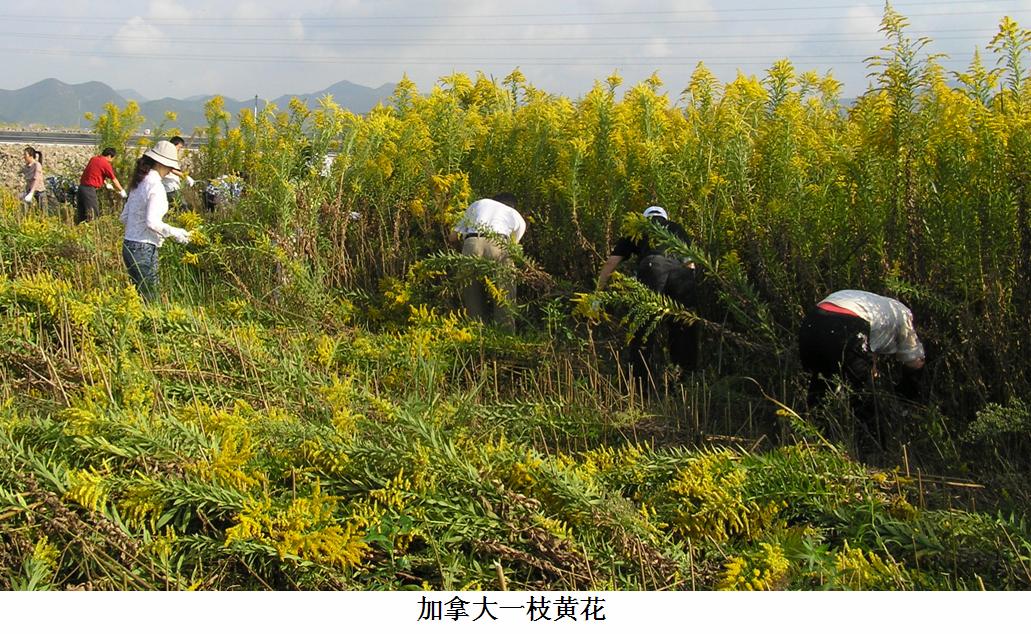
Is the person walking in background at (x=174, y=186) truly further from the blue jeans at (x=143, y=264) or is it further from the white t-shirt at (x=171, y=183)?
the blue jeans at (x=143, y=264)

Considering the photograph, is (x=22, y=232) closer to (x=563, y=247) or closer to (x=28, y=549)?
(x=563, y=247)

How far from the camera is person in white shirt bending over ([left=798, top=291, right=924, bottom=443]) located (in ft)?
13.9

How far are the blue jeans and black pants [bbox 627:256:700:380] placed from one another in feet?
11.7

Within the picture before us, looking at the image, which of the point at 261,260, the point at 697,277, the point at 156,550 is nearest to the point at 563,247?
the point at 697,277

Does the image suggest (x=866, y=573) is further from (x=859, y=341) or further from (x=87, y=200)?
(x=87, y=200)

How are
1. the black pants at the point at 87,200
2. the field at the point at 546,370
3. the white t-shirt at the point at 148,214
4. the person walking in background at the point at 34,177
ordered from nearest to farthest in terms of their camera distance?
the field at the point at 546,370 < the white t-shirt at the point at 148,214 < the black pants at the point at 87,200 < the person walking in background at the point at 34,177

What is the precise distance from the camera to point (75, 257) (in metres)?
6.86

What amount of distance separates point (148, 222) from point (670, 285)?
3807 millimetres

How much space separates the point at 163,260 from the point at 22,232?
4.04 ft

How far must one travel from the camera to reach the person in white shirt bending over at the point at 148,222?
634 centimetres

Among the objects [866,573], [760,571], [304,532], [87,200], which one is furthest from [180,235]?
[866,573]

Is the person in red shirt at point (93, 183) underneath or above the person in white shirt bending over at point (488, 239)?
above

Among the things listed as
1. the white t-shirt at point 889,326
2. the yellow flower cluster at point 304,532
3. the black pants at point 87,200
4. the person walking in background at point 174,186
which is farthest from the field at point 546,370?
the black pants at point 87,200

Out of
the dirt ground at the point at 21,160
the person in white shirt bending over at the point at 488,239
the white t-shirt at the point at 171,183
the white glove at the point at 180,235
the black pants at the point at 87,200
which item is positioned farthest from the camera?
the dirt ground at the point at 21,160
